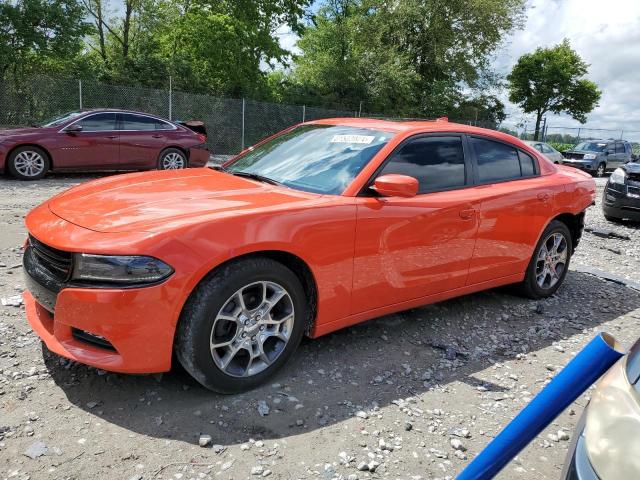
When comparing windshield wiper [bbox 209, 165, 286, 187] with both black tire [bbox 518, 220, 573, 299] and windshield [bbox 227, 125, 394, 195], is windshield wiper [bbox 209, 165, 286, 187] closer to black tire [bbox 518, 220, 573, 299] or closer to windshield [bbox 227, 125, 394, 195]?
windshield [bbox 227, 125, 394, 195]

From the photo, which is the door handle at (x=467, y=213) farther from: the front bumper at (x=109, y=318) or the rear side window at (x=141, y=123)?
the rear side window at (x=141, y=123)

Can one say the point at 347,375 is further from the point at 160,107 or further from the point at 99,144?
the point at 160,107

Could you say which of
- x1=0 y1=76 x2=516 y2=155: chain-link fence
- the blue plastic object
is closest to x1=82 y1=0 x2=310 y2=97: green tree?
x1=0 y1=76 x2=516 y2=155: chain-link fence

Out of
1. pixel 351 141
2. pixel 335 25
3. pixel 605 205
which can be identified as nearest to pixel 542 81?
pixel 335 25

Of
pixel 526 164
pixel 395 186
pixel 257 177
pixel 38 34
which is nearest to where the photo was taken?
pixel 395 186

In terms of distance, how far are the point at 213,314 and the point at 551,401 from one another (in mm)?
1816

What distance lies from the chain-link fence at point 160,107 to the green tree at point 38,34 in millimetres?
888

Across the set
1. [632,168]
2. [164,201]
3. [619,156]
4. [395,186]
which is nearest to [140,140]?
[164,201]

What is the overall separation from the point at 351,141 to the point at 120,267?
6.29ft

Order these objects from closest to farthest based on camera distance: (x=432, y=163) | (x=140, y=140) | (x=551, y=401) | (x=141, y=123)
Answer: (x=551, y=401) → (x=432, y=163) → (x=140, y=140) → (x=141, y=123)

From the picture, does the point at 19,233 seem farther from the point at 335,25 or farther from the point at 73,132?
the point at 335,25

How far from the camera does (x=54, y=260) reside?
107 inches

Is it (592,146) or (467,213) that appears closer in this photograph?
(467,213)

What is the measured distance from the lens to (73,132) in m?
9.92
